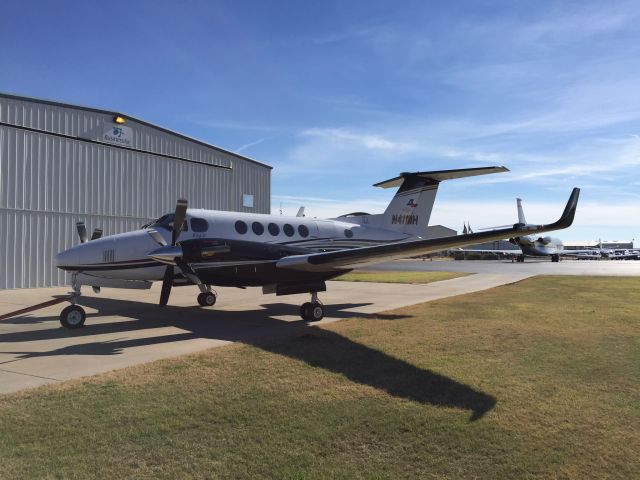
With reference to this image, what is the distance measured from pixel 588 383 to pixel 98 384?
7.03 metres

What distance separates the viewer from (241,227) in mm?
13930

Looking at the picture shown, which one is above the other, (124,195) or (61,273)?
(124,195)

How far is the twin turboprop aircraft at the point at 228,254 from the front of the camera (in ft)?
36.2

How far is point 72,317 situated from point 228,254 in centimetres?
406

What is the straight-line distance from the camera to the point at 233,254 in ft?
39.2

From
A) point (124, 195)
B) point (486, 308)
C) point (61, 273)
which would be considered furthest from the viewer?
point (124, 195)

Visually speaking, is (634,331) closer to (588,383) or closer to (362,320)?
(588,383)

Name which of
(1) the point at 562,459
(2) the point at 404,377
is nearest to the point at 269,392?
(2) the point at 404,377

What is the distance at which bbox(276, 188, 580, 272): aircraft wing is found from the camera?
906cm

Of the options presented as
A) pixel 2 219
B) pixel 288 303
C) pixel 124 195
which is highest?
pixel 124 195

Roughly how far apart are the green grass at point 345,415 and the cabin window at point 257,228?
5.52m

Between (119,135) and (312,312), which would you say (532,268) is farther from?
(312,312)

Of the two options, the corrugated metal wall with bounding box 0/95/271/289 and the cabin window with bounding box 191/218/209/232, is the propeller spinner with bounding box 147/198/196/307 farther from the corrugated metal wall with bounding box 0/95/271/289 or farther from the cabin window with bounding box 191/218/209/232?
the corrugated metal wall with bounding box 0/95/271/289

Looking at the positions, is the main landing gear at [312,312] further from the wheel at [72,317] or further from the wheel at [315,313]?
the wheel at [72,317]
